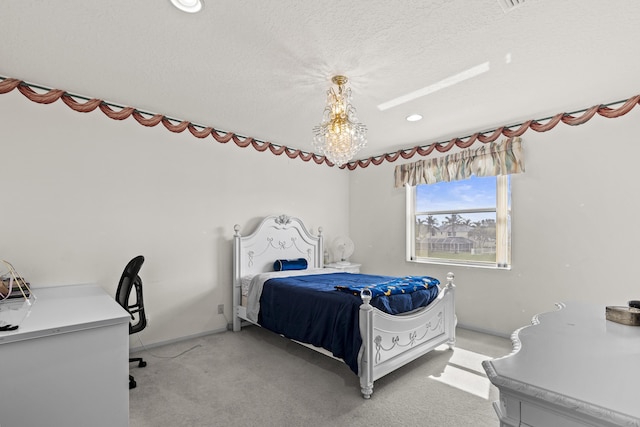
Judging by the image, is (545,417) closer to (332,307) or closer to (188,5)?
(332,307)

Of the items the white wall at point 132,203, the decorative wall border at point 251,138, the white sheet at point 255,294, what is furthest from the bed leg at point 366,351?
the decorative wall border at point 251,138

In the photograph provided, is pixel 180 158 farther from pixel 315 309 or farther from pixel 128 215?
pixel 315 309

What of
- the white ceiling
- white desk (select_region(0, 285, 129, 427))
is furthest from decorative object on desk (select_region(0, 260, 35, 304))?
the white ceiling

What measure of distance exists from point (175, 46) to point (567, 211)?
3797mm

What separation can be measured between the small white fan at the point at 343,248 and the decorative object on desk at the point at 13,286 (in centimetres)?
347

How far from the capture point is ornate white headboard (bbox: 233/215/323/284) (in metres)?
3.80

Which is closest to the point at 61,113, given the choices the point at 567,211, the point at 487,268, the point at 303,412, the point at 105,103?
the point at 105,103

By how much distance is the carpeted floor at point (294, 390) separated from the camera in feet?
6.75

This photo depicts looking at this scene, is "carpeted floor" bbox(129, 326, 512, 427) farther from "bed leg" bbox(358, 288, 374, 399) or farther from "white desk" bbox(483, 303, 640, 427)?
"white desk" bbox(483, 303, 640, 427)

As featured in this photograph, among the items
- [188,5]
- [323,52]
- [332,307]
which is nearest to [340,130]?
[323,52]

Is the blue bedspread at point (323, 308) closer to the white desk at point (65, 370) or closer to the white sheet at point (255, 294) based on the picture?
the white sheet at point (255, 294)

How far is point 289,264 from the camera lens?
13.4 ft

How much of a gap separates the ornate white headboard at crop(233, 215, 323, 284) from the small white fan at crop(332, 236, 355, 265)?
0.98 ft

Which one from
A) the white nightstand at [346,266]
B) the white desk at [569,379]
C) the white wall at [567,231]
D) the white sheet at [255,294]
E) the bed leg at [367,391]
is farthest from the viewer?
the white nightstand at [346,266]
